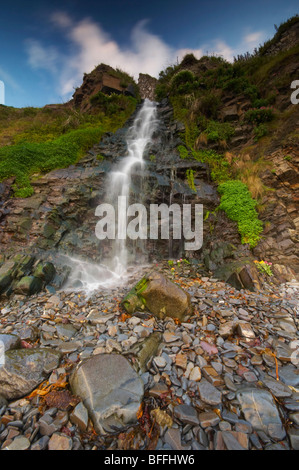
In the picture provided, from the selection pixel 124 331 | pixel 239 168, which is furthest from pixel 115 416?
pixel 239 168

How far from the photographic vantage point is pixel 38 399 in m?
2.29

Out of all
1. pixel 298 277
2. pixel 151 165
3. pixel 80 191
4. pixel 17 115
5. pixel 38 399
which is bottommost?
pixel 38 399

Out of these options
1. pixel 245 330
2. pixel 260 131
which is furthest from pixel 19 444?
pixel 260 131

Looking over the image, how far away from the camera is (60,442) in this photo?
1838mm

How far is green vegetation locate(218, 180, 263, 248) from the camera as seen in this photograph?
259 inches

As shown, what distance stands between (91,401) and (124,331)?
133cm

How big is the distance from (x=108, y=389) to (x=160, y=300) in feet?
6.27

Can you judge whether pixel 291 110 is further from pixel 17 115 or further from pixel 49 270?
pixel 17 115

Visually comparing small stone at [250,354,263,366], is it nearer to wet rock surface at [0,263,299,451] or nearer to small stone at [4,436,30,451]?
wet rock surface at [0,263,299,451]

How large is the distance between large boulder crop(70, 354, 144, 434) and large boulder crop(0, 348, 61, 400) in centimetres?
51

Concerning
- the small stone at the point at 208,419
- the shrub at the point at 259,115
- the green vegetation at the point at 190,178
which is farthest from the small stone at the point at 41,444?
the shrub at the point at 259,115

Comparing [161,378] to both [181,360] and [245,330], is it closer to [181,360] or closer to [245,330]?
[181,360]

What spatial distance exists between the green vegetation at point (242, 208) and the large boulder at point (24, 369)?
663 cm

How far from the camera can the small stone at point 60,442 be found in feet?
5.98
